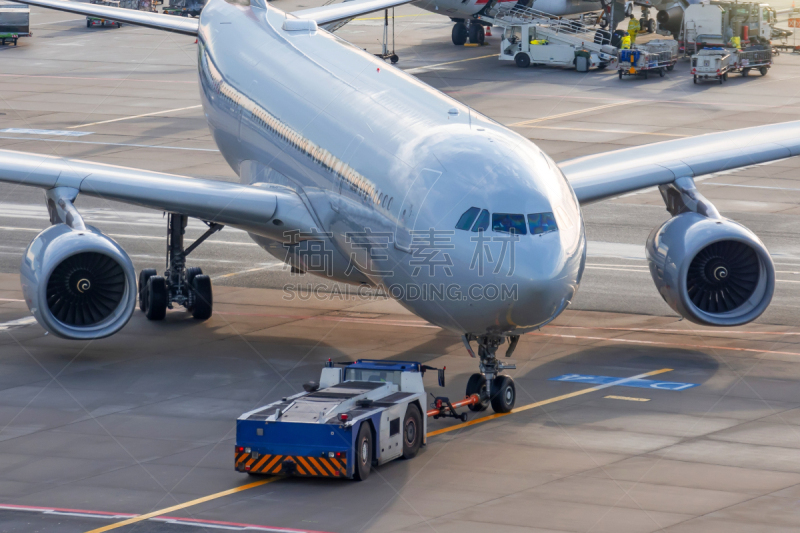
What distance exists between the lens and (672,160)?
28.4 metres

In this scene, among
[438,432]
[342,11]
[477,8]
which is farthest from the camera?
[477,8]

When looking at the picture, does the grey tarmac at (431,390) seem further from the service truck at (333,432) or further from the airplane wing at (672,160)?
the airplane wing at (672,160)

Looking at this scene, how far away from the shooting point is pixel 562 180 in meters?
21.8

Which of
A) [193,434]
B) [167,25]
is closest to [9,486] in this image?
[193,434]

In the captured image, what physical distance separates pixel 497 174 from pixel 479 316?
2.46 meters

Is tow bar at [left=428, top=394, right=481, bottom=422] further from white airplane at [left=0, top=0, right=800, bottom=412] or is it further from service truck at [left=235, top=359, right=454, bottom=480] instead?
service truck at [left=235, top=359, right=454, bottom=480]

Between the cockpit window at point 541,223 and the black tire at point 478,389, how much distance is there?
11.8ft

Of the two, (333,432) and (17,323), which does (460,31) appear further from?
(333,432)

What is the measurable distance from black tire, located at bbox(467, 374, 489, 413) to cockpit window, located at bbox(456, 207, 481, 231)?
351cm

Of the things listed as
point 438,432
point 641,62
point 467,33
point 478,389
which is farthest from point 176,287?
point 467,33

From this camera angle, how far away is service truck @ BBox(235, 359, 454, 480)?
1867 cm

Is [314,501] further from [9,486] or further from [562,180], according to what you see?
[562,180]

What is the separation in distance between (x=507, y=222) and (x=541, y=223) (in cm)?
59

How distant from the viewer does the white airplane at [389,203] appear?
20.3 m
